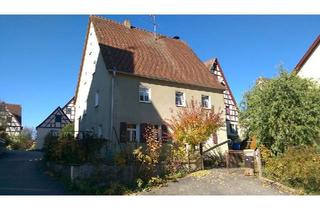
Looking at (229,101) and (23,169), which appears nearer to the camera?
(23,169)

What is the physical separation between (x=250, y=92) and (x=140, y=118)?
7.25m

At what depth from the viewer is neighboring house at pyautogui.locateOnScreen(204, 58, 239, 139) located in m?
34.3

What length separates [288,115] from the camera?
1798 cm

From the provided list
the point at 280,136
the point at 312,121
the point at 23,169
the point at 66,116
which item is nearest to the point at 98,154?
the point at 23,169

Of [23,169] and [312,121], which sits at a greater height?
[312,121]

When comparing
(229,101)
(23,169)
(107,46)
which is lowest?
Answer: (23,169)

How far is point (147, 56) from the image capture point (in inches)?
1037

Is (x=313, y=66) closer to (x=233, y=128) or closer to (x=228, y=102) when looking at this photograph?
(x=228, y=102)

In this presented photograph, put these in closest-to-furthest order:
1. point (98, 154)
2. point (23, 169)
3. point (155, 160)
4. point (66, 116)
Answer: point (155, 160) < point (98, 154) < point (23, 169) < point (66, 116)

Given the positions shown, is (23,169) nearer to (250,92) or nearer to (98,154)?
(98,154)

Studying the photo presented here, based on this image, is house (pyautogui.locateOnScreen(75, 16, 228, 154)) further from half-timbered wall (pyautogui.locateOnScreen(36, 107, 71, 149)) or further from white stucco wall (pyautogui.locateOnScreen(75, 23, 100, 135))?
half-timbered wall (pyautogui.locateOnScreen(36, 107, 71, 149))

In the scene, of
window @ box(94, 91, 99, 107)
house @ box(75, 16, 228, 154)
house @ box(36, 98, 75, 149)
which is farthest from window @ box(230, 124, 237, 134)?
house @ box(36, 98, 75, 149)

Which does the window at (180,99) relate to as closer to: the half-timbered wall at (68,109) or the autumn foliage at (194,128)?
the autumn foliage at (194,128)

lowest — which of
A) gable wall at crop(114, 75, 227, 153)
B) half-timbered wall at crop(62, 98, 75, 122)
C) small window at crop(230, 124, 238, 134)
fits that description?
small window at crop(230, 124, 238, 134)
